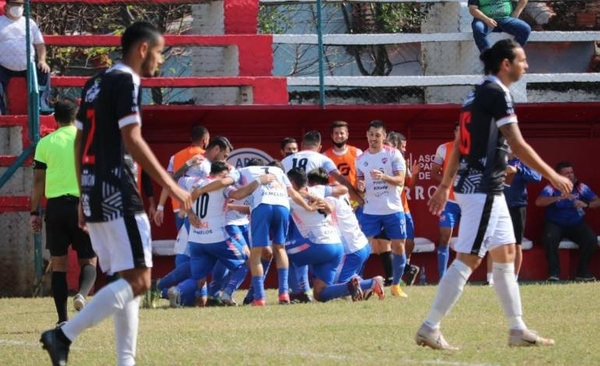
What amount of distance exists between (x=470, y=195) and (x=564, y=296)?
5496 millimetres

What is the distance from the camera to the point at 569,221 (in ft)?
62.4

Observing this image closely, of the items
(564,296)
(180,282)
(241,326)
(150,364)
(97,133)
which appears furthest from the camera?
(180,282)

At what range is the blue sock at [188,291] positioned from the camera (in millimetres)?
14469

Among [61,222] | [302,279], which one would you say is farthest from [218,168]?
[61,222]

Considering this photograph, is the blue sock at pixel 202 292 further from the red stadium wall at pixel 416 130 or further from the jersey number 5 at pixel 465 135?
the jersey number 5 at pixel 465 135

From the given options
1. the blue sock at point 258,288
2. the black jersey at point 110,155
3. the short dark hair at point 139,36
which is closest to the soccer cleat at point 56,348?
the black jersey at point 110,155

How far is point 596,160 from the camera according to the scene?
19891 millimetres

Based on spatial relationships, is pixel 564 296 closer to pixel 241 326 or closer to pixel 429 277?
pixel 241 326

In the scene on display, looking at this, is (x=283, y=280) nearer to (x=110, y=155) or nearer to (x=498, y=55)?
(x=498, y=55)

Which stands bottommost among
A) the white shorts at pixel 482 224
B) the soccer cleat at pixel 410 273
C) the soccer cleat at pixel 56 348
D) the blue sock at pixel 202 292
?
the soccer cleat at pixel 410 273

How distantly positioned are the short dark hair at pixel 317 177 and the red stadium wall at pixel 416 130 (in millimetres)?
3250

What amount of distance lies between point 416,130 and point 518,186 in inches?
95.7

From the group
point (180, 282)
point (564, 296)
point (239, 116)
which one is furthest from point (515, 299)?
point (239, 116)

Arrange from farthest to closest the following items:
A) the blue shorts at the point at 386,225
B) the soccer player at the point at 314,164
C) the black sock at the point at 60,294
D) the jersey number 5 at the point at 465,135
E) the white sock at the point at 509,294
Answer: the blue shorts at the point at 386,225, the soccer player at the point at 314,164, the black sock at the point at 60,294, the jersey number 5 at the point at 465,135, the white sock at the point at 509,294
